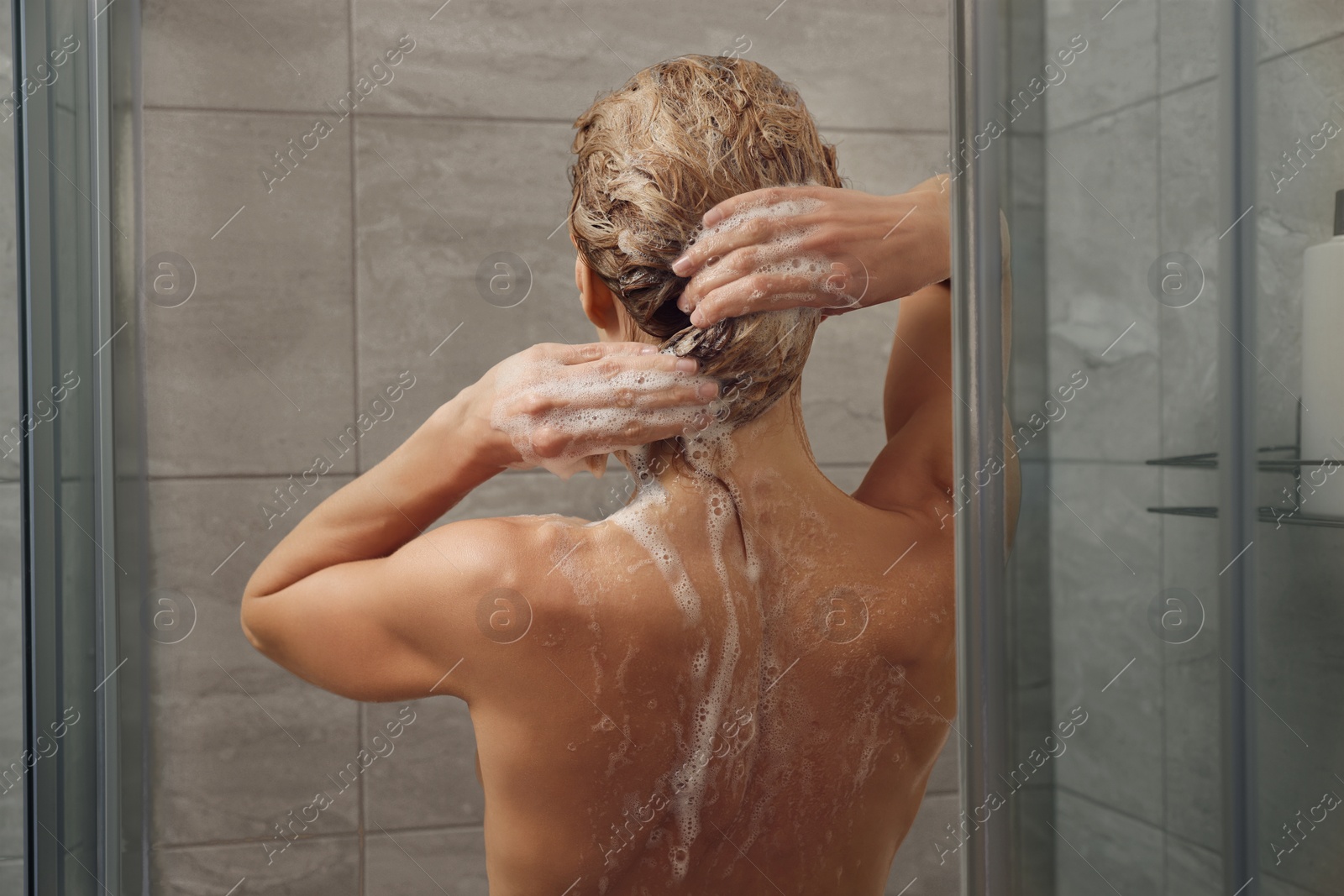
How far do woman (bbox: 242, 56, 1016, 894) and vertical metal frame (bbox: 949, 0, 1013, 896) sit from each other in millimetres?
171

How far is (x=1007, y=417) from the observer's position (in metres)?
0.50

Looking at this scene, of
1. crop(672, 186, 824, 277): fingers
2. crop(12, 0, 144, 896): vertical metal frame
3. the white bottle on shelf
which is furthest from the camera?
crop(12, 0, 144, 896): vertical metal frame

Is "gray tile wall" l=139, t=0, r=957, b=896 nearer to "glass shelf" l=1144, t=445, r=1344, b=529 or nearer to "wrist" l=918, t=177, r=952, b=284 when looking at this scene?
"wrist" l=918, t=177, r=952, b=284

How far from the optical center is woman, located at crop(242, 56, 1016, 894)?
69 cm

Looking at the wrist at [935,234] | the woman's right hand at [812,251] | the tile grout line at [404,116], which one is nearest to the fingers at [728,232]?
the woman's right hand at [812,251]

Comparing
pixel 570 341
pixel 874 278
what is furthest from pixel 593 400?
pixel 570 341

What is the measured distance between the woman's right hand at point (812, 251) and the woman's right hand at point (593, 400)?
5cm

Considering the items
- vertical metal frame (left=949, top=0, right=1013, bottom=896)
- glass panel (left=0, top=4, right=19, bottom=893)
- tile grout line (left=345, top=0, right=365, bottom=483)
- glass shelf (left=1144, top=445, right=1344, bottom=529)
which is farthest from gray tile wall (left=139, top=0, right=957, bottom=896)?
glass shelf (left=1144, top=445, right=1344, bottom=529)

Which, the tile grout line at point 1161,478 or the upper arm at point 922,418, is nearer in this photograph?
the tile grout line at point 1161,478

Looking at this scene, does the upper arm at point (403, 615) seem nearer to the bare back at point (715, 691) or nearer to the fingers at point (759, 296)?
the bare back at point (715, 691)

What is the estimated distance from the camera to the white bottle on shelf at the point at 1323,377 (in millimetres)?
436

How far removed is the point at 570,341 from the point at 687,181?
1.71ft

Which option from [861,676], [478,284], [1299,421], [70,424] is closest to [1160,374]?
[1299,421]

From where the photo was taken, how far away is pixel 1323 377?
0.44m
